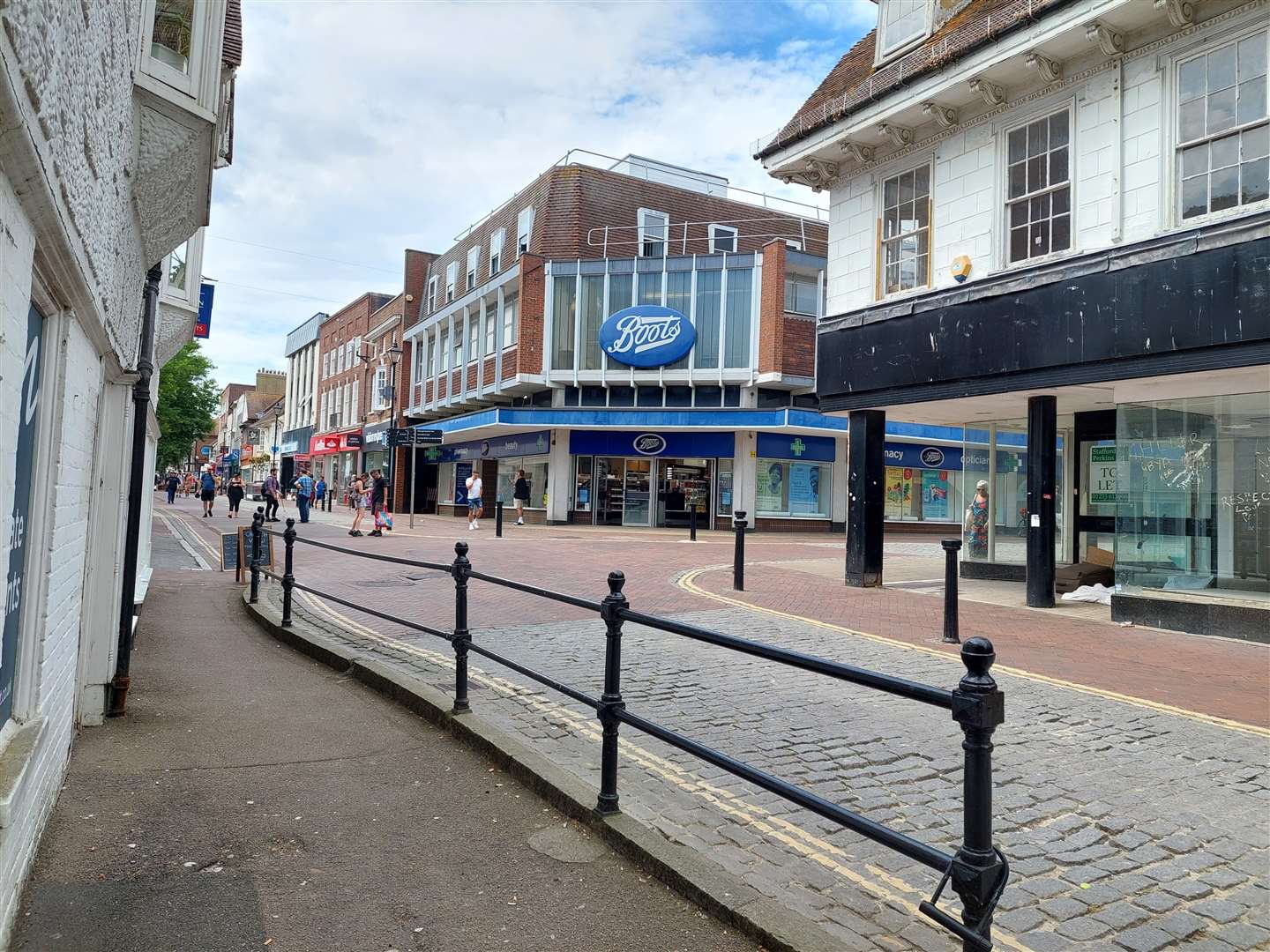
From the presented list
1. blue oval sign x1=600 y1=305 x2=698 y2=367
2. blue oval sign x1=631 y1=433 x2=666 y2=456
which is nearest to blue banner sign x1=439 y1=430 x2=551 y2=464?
blue oval sign x1=631 y1=433 x2=666 y2=456

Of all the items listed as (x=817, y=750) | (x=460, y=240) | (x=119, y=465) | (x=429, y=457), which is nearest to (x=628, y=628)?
(x=817, y=750)

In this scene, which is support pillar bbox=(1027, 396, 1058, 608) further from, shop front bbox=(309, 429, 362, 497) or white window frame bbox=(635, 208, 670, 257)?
shop front bbox=(309, 429, 362, 497)

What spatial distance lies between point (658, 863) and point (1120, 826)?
6.99ft

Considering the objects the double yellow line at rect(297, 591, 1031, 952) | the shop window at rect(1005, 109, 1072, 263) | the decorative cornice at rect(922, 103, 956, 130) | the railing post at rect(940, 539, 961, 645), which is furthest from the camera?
the decorative cornice at rect(922, 103, 956, 130)

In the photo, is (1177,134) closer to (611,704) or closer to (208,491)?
(611,704)

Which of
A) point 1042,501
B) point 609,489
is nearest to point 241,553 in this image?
point 1042,501

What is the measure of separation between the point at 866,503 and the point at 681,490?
57.3 ft

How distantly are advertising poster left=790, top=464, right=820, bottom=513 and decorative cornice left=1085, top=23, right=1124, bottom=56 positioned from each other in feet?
67.3

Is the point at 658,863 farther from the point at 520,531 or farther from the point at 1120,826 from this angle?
the point at 520,531

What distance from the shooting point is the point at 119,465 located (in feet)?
17.7

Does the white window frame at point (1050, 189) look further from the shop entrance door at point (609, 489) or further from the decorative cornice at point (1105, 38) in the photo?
the shop entrance door at point (609, 489)

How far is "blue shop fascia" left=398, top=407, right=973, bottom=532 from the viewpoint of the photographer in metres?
28.9

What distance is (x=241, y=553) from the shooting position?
13164 mm

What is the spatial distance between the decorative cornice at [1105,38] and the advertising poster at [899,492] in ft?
74.1
